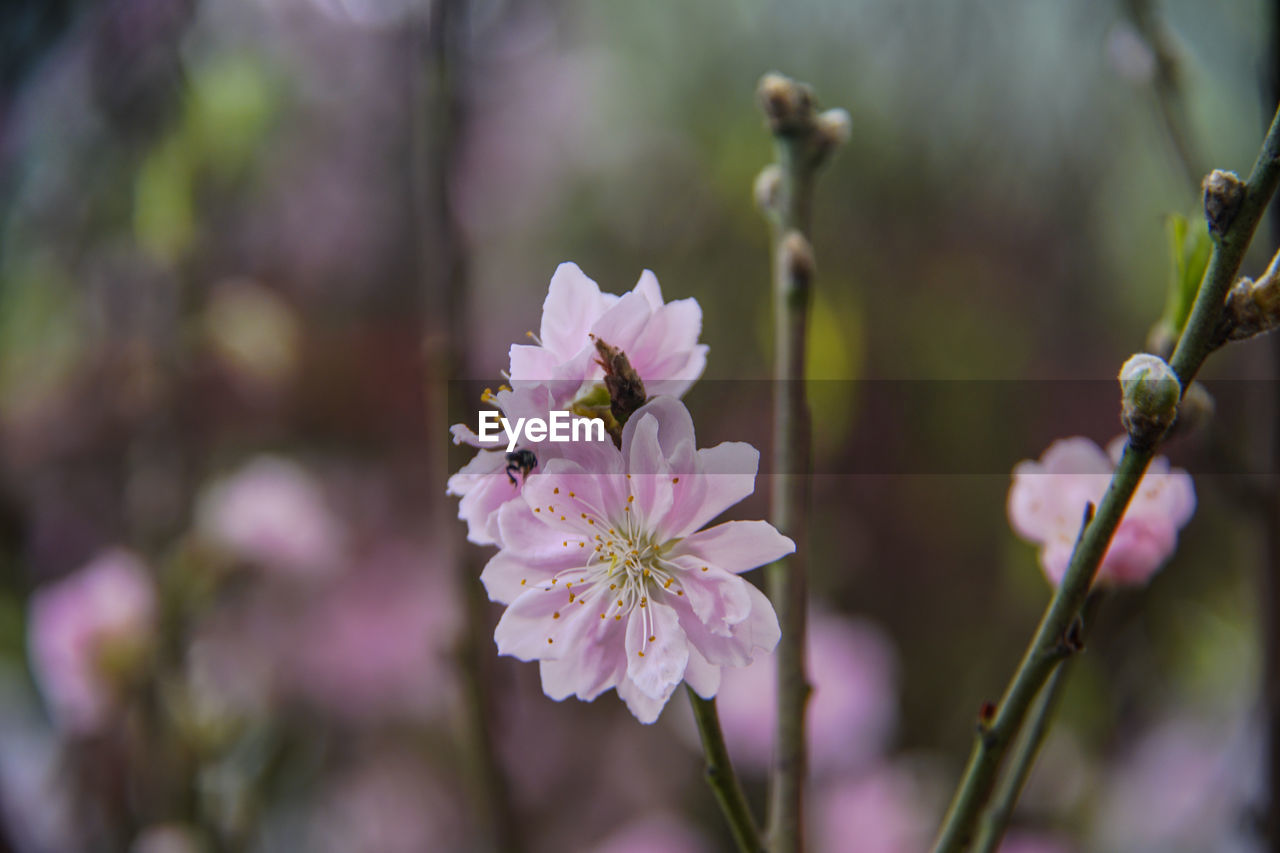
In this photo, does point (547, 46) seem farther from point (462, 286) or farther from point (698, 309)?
point (698, 309)

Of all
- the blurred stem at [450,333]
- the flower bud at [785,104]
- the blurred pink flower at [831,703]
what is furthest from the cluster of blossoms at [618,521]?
the blurred pink flower at [831,703]

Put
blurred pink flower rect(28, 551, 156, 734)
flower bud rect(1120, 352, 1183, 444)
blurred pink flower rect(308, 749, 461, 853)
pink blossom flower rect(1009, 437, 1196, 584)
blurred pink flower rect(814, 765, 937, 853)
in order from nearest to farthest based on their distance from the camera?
flower bud rect(1120, 352, 1183, 444)
pink blossom flower rect(1009, 437, 1196, 584)
blurred pink flower rect(28, 551, 156, 734)
blurred pink flower rect(814, 765, 937, 853)
blurred pink flower rect(308, 749, 461, 853)

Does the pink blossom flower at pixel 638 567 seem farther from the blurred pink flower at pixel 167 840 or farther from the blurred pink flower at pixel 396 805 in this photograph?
the blurred pink flower at pixel 396 805

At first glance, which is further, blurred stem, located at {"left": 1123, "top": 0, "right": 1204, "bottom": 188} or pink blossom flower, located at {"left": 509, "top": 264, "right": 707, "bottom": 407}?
blurred stem, located at {"left": 1123, "top": 0, "right": 1204, "bottom": 188}

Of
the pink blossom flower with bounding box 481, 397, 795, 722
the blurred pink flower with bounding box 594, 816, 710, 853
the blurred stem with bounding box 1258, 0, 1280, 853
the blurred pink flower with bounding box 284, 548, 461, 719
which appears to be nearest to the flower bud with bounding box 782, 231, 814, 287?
the pink blossom flower with bounding box 481, 397, 795, 722

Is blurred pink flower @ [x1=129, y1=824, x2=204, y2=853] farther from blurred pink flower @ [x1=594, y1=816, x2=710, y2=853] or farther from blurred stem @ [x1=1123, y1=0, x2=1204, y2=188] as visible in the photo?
blurred stem @ [x1=1123, y1=0, x2=1204, y2=188]

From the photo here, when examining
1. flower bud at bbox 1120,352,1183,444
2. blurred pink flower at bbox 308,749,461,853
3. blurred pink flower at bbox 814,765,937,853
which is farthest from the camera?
blurred pink flower at bbox 308,749,461,853

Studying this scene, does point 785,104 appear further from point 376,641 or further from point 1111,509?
point 376,641

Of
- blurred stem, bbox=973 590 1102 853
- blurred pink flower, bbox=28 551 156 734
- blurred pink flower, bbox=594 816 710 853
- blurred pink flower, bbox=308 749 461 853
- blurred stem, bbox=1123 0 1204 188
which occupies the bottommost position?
blurred pink flower, bbox=308 749 461 853

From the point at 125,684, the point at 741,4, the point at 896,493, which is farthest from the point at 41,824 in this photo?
the point at 741,4
